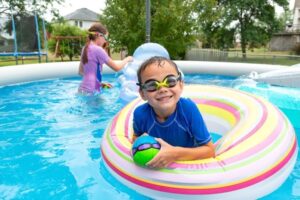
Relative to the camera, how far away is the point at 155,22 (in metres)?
10.8

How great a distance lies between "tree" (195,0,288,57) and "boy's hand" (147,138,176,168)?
1956 cm

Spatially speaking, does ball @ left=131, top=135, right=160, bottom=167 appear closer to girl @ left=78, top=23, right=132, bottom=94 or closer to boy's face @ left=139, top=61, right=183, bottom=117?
boy's face @ left=139, top=61, right=183, bottom=117

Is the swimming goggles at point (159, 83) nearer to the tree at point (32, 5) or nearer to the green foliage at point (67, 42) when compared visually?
the green foliage at point (67, 42)

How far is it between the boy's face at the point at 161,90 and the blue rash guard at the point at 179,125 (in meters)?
0.09

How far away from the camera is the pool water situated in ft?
7.74

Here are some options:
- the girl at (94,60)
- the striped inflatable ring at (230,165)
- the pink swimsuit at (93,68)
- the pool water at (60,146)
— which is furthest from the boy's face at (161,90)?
the pink swimsuit at (93,68)

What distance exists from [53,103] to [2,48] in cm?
717

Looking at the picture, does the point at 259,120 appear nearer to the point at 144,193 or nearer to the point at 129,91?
the point at 144,193

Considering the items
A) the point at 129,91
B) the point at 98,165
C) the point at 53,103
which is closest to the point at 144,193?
the point at 98,165

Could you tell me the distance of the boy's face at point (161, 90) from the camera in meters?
1.85

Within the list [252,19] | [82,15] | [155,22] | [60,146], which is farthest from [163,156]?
[82,15]

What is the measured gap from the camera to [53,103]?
5.08 meters

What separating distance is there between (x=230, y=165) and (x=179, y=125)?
37cm

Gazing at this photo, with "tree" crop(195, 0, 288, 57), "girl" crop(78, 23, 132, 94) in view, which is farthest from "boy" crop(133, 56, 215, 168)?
"tree" crop(195, 0, 288, 57)
